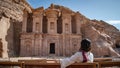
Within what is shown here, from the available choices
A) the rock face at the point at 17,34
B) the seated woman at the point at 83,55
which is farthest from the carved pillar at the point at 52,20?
the seated woman at the point at 83,55

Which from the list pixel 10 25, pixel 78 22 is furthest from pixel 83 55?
pixel 78 22

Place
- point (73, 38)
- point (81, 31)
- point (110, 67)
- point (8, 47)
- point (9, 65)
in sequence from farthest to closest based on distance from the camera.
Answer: point (81, 31)
point (73, 38)
point (8, 47)
point (9, 65)
point (110, 67)

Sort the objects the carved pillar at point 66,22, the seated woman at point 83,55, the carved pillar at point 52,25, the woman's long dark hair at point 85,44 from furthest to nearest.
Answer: the carved pillar at point 66,22 → the carved pillar at point 52,25 → the woman's long dark hair at point 85,44 → the seated woman at point 83,55

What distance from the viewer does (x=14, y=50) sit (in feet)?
128

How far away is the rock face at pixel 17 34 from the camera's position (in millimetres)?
36688

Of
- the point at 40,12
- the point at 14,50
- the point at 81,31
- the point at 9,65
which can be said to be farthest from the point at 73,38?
the point at 9,65

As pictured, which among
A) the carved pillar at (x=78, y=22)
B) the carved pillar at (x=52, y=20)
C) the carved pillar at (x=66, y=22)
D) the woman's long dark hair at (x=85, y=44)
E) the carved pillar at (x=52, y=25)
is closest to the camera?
the woman's long dark hair at (x=85, y=44)

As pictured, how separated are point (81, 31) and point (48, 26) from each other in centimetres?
860

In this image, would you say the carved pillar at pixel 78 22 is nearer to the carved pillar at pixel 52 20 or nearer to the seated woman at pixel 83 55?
the carved pillar at pixel 52 20

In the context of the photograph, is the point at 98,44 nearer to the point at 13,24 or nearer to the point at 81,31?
the point at 81,31

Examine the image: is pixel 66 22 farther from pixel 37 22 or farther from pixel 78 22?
pixel 37 22

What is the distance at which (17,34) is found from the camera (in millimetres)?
41219

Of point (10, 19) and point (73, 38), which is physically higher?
point (10, 19)

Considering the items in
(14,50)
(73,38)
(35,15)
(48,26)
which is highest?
(35,15)
